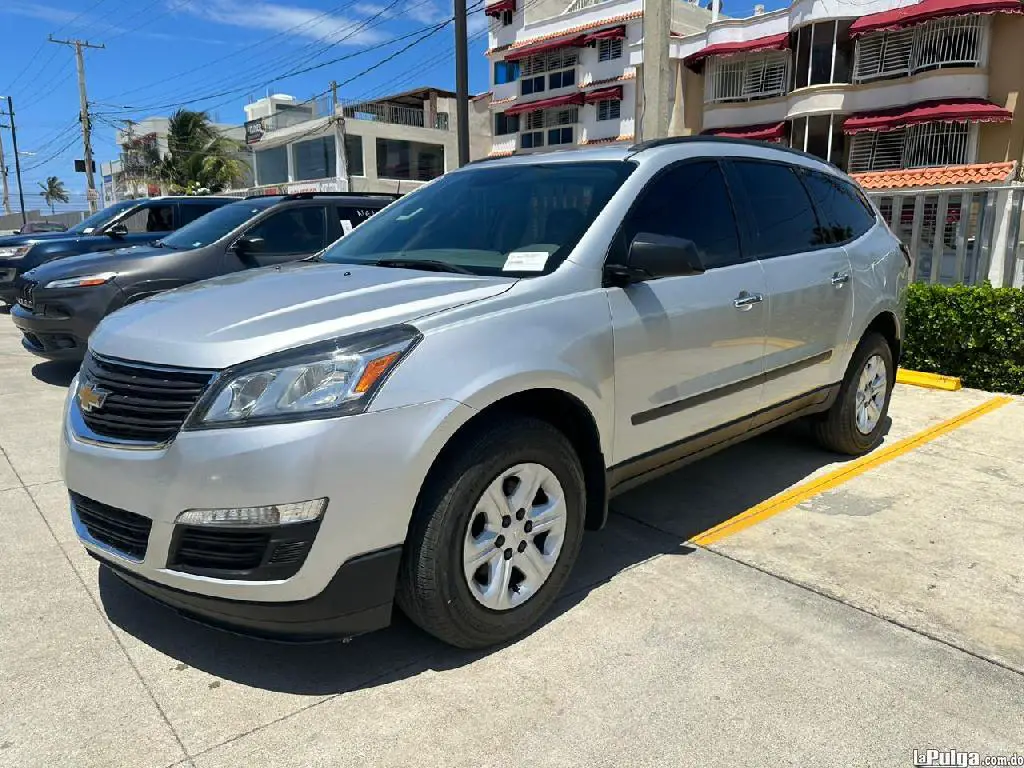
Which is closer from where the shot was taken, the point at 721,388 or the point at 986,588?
the point at 986,588

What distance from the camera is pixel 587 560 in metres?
3.56

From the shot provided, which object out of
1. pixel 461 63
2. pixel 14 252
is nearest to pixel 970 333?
pixel 461 63

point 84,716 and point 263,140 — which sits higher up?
point 263,140

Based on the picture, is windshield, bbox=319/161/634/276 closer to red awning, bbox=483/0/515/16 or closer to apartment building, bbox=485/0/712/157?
apartment building, bbox=485/0/712/157

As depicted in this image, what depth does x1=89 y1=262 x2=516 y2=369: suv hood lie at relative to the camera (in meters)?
2.45

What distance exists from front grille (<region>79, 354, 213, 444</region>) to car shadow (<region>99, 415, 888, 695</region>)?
623mm

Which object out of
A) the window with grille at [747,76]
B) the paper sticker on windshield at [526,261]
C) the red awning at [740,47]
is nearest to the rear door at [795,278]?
the paper sticker on windshield at [526,261]

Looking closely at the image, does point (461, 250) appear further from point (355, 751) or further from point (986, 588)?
point (986, 588)

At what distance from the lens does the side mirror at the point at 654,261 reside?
302 cm

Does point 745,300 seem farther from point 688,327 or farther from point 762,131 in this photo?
point 762,131

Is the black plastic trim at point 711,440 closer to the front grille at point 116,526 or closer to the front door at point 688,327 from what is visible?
the front door at point 688,327

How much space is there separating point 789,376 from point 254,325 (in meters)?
2.81

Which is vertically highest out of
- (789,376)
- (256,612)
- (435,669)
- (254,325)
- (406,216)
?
(406,216)

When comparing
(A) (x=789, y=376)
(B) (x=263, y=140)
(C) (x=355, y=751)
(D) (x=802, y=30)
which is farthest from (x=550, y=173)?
(B) (x=263, y=140)
